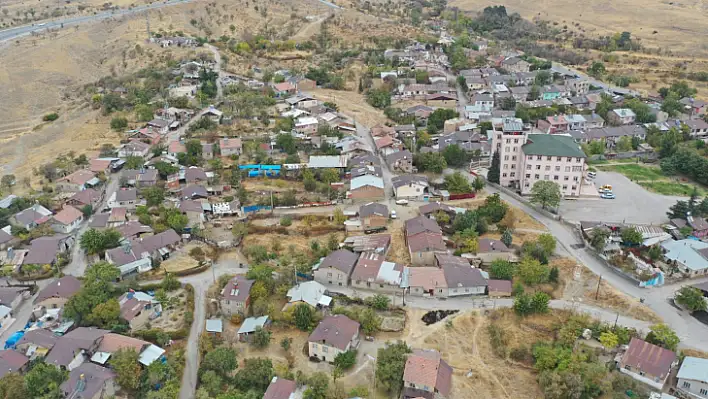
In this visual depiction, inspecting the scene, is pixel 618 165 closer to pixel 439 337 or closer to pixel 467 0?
pixel 439 337

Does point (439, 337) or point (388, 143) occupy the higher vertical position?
point (388, 143)

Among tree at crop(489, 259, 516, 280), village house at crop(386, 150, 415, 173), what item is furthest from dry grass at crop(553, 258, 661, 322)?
village house at crop(386, 150, 415, 173)

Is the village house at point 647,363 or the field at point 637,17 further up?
the field at point 637,17

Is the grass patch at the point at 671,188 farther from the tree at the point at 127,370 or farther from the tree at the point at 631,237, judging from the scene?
the tree at the point at 127,370

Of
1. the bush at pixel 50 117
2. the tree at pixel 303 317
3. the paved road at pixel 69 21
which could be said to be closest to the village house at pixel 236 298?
the tree at pixel 303 317

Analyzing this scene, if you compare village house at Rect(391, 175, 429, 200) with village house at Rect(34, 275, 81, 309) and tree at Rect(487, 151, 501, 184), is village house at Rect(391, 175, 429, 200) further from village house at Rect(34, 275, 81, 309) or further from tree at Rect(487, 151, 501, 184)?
village house at Rect(34, 275, 81, 309)

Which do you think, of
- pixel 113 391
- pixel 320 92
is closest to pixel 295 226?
pixel 113 391
